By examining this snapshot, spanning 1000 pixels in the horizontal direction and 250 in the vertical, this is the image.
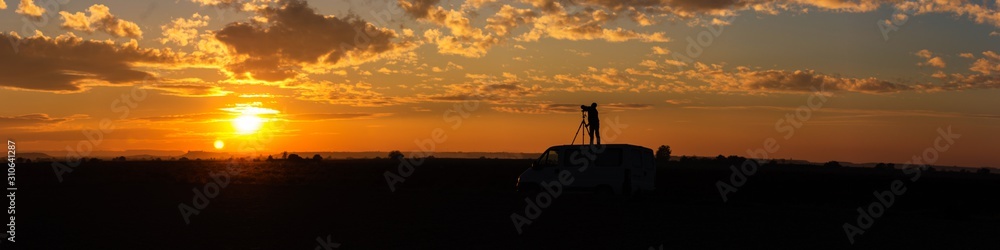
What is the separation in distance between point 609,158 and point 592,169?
0.60m

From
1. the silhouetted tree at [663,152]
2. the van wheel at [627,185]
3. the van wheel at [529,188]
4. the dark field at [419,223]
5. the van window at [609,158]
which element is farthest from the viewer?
the silhouetted tree at [663,152]

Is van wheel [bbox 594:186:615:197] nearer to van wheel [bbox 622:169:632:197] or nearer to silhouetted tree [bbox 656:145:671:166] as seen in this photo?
van wheel [bbox 622:169:632:197]

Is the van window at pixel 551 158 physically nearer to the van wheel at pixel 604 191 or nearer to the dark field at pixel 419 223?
the van wheel at pixel 604 191

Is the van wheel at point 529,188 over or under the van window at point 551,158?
under

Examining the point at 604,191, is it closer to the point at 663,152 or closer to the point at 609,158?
the point at 609,158

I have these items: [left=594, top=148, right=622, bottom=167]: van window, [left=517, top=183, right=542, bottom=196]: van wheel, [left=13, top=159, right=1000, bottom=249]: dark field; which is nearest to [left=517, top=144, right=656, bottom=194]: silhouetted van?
[left=594, top=148, right=622, bottom=167]: van window

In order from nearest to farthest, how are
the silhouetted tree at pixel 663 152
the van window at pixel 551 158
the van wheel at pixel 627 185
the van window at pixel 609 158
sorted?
the van wheel at pixel 627 185 < the van window at pixel 609 158 < the van window at pixel 551 158 < the silhouetted tree at pixel 663 152

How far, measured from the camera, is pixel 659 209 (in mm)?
21688

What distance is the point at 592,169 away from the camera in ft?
86.3

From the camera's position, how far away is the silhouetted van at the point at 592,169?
26.0m

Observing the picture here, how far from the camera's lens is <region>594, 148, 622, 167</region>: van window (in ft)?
85.8

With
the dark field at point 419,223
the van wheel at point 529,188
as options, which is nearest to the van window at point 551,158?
the van wheel at point 529,188

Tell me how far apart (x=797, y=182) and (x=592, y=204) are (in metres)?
23.1

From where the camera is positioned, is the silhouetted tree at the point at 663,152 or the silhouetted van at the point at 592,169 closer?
the silhouetted van at the point at 592,169
